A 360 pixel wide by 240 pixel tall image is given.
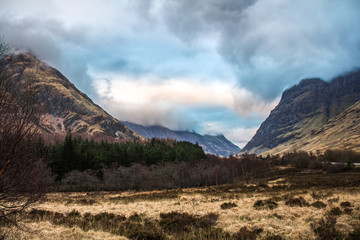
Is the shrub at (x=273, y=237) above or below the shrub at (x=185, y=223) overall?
above

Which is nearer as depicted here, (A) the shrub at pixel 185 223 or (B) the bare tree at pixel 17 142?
(B) the bare tree at pixel 17 142

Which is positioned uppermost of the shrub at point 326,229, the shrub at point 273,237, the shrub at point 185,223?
the shrub at point 326,229

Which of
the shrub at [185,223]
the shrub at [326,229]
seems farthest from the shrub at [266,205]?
the shrub at [326,229]

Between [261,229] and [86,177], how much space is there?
7115 centimetres

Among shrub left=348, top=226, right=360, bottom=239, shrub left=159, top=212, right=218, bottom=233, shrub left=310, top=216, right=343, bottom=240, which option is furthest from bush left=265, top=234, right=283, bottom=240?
shrub left=159, top=212, right=218, bottom=233

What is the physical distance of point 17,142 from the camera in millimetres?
7836

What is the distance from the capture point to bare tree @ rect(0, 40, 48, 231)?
7.62m

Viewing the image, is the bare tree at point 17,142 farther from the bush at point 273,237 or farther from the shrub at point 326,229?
the shrub at point 326,229

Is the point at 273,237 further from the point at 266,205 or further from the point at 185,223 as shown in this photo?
the point at 266,205

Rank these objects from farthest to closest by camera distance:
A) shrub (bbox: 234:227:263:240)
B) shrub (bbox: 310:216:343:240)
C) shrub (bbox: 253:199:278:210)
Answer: shrub (bbox: 253:199:278:210), shrub (bbox: 234:227:263:240), shrub (bbox: 310:216:343:240)

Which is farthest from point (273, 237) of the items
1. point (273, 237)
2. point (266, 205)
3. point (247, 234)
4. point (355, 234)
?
point (266, 205)

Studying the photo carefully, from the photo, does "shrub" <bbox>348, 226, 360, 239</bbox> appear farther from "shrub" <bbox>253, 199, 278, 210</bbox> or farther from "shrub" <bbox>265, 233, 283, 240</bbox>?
"shrub" <bbox>253, 199, 278, 210</bbox>

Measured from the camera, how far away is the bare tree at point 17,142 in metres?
7.62

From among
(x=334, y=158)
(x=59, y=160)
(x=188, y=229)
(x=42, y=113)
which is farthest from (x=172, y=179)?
(x=334, y=158)
